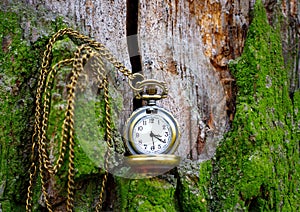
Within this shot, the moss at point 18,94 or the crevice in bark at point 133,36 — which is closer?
the moss at point 18,94

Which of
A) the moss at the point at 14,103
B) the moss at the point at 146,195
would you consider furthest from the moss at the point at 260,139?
the moss at the point at 14,103

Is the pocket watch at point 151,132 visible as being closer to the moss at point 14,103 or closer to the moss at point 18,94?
the moss at point 18,94

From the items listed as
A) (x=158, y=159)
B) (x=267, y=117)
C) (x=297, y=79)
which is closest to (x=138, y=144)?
(x=158, y=159)

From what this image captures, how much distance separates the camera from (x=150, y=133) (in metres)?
1.88

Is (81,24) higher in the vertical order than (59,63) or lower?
higher

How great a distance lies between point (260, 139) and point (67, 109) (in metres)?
0.73

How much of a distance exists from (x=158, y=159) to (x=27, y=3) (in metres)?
0.75

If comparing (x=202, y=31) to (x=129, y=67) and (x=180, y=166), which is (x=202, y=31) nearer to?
(x=129, y=67)

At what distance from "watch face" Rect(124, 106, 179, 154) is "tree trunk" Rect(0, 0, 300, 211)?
0.40ft

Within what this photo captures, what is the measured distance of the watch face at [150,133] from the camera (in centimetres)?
187

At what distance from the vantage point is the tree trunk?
193 cm

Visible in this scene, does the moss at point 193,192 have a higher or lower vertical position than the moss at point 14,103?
lower

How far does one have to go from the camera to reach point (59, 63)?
6.27ft

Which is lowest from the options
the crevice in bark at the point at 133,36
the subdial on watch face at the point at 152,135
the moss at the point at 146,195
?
the moss at the point at 146,195
